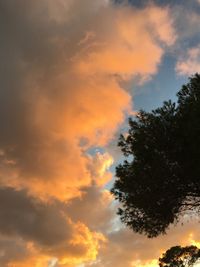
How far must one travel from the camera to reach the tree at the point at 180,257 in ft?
202

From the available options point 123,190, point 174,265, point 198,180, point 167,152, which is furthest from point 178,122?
point 174,265

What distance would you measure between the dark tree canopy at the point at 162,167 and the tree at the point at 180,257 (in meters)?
30.5

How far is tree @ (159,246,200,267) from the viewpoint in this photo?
6159cm

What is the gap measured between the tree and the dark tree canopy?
3046 cm

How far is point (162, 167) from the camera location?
3072 cm

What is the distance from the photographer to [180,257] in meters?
62.3

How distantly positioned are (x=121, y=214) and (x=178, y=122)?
27.7 ft

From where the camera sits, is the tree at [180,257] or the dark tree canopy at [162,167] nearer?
the dark tree canopy at [162,167]

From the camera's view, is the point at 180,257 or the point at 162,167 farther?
the point at 180,257

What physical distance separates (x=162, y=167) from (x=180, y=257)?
35.4 metres

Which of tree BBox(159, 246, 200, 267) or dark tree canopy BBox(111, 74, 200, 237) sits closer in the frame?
dark tree canopy BBox(111, 74, 200, 237)

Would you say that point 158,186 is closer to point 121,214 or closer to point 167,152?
point 167,152

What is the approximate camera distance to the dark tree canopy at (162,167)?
29828mm

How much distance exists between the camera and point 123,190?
110ft
